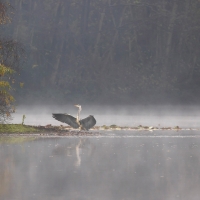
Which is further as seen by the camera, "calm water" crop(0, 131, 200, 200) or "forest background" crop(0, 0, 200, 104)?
"forest background" crop(0, 0, 200, 104)

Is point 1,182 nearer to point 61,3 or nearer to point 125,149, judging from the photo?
point 125,149

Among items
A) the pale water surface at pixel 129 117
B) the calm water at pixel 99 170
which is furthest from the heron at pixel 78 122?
the pale water surface at pixel 129 117

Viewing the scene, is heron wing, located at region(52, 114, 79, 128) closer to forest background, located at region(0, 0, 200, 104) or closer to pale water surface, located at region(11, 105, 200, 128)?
pale water surface, located at region(11, 105, 200, 128)

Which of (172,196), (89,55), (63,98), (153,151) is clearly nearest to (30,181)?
(172,196)

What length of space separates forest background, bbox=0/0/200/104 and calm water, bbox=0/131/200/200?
49117 mm

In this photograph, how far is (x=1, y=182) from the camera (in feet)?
42.2

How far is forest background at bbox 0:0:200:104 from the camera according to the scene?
73562mm

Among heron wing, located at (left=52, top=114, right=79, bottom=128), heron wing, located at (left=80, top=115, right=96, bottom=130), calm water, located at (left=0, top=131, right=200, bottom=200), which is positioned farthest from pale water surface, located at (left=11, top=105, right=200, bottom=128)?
calm water, located at (left=0, top=131, right=200, bottom=200)

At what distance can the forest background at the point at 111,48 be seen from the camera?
73.6 m

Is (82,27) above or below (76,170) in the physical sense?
above

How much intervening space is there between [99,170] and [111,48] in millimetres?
63052

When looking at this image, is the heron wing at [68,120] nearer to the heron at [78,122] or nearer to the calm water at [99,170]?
the heron at [78,122]

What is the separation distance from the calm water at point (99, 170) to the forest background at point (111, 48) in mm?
49117

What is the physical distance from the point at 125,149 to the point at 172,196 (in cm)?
977
